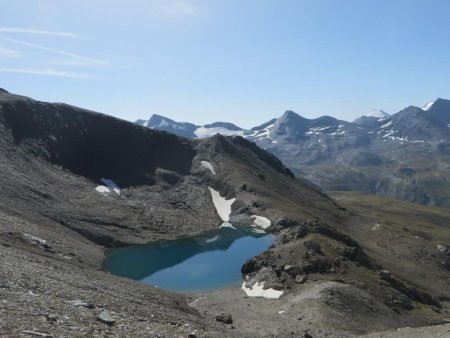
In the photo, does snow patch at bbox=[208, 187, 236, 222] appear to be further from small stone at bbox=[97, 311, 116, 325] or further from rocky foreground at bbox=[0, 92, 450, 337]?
small stone at bbox=[97, 311, 116, 325]

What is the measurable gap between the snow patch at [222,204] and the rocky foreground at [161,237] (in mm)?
1547

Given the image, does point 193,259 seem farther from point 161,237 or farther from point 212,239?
point 212,239

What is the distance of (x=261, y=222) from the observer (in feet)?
374

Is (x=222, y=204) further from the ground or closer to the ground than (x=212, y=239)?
further from the ground

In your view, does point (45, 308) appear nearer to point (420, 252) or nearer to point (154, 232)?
point (154, 232)

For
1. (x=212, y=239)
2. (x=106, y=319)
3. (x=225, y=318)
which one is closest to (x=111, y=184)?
(x=212, y=239)

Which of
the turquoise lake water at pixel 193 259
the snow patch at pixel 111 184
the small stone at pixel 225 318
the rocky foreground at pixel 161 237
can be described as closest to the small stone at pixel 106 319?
the rocky foreground at pixel 161 237

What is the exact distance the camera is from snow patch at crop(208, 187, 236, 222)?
12631 cm

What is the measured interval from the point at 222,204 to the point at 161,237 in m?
30.2

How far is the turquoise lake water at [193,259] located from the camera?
256 feet

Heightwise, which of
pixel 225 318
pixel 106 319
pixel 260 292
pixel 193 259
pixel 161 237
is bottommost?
pixel 193 259

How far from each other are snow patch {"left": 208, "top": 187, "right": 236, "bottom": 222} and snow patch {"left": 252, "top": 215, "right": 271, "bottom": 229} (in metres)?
10.5

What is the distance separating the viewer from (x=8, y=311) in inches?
986

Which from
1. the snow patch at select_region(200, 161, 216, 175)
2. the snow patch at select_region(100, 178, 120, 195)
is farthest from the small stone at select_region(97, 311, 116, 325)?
the snow patch at select_region(200, 161, 216, 175)
